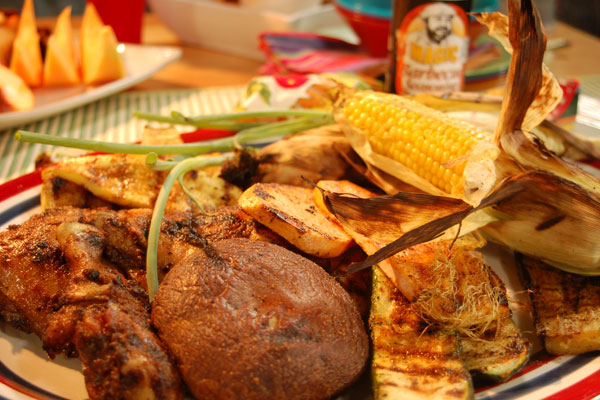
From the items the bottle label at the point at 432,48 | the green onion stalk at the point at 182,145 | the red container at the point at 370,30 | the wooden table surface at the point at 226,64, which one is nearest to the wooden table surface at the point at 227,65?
the wooden table surface at the point at 226,64

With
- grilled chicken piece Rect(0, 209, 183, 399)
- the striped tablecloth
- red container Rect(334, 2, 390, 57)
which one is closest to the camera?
grilled chicken piece Rect(0, 209, 183, 399)

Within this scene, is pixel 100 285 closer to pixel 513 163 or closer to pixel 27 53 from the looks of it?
pixel 513 163

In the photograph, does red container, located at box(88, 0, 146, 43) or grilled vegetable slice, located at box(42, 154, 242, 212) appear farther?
red container, located at box(88, 0, 146, 43)

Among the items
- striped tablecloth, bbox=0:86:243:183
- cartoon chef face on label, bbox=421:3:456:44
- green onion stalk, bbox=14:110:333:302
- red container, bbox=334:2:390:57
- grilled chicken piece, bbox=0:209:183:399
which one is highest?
cartoon chef face on label, bbox=421:3:456:44

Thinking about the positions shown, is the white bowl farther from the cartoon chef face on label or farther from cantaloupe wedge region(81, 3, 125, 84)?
the cartoon chef face on label

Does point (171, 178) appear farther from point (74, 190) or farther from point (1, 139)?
point (1, 139)

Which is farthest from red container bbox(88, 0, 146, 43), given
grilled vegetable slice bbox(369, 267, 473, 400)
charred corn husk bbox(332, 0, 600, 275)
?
grilled vegetable slice bbox(369, 267, 473, 400)
